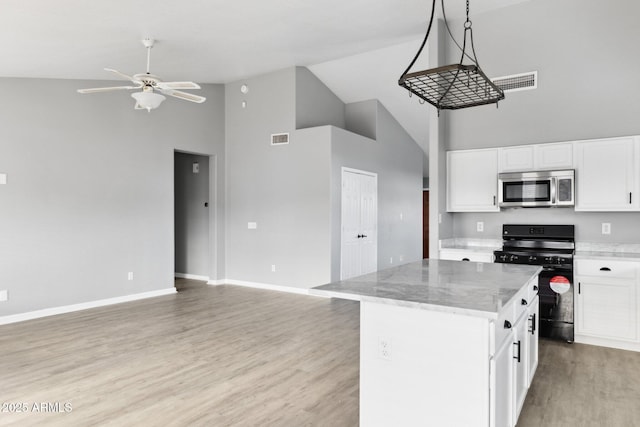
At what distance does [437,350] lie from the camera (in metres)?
1.86

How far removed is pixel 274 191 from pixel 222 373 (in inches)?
157

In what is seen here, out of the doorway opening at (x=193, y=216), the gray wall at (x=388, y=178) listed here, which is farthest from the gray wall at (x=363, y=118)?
the doorway opening at (x=193, y=216)

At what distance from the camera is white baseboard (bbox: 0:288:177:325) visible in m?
4.71

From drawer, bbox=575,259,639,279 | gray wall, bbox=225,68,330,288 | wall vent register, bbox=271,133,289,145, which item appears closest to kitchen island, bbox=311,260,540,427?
drawer, bbox=575,259,639,279

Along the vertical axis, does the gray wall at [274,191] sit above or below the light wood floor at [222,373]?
above

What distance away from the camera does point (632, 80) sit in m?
4.16

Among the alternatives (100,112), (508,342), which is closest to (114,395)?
(508,342)

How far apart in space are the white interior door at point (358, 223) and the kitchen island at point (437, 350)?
4.41m

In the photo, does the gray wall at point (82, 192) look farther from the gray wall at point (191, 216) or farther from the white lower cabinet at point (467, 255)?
the white lower cabinet at point (467, 255)

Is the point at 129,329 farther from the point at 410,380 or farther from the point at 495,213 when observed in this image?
the point at 495,213

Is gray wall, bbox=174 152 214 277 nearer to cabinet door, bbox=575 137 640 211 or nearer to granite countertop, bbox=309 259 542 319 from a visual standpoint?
granite countertop, bbox=309 259 542 319

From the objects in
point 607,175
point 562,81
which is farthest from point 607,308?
point 562,81

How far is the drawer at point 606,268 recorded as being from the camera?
3715mm

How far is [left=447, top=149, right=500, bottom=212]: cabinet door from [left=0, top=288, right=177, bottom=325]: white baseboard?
4427mm
